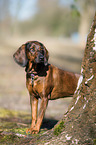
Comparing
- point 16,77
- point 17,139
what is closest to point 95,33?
point 17,139

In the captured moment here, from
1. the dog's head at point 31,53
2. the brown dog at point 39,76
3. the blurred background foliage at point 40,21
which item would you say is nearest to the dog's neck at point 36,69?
the brown dog at point 39,76

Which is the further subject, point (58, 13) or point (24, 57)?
point (58, 13)

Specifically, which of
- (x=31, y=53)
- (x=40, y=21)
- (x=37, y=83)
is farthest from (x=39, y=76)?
(x=40, y=21)

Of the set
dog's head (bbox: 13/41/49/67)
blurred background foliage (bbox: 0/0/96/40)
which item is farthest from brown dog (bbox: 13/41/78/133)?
blurred background foliage (bbox: 0/0/96/40)

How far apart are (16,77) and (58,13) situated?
36.4 meters

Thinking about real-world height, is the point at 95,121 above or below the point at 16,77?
above

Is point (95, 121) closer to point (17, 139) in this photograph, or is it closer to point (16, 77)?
point (17, 139)

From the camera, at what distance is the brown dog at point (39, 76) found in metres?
4.30

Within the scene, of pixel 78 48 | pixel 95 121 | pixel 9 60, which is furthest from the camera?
pixel 78 48

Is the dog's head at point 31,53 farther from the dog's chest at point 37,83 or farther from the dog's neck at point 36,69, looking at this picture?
the dog's chest at point 37,83

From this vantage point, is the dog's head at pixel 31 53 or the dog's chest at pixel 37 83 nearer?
the dog's head at pixel 31 53

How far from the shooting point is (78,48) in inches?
1172

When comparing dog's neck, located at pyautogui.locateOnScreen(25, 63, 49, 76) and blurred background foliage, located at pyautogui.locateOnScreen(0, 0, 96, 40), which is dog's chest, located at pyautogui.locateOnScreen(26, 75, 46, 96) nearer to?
dog's neck, located at pyautogui.locateOnScreen(25, 63, 49, 76)

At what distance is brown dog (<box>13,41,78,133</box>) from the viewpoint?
4.30 m
